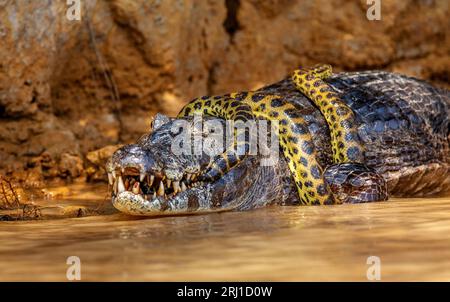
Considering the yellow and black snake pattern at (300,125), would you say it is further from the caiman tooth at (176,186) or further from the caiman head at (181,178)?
the caiman tooth at (176,186)

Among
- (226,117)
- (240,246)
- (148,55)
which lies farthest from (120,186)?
(148,55)

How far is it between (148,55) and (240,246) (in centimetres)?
550

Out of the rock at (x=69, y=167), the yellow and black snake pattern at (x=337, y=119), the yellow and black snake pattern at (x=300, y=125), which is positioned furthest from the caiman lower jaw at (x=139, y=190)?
the rock at (x=69, y=167)

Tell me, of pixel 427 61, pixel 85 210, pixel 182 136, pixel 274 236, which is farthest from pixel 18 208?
pixel 427 61

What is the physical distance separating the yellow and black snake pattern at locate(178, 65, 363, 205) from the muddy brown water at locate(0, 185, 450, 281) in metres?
0.82

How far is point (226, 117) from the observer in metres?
6.19

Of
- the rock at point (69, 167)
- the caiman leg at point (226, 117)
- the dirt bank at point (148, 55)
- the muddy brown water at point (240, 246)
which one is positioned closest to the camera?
the muddy brown water at point (240, 246)

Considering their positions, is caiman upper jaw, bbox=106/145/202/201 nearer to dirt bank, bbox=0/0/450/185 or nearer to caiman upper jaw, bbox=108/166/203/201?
caiman upper jaw, bbox=108/166/203/201

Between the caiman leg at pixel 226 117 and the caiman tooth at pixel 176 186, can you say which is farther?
the caiman leg at pixel 226 117

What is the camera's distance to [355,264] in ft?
9.98

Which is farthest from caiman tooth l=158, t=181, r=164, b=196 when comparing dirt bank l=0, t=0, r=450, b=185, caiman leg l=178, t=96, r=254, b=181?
dirt bank l=0, t=0, r=450, b=185

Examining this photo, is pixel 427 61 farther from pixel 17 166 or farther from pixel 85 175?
pixel 17 166

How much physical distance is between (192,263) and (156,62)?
19.3ft

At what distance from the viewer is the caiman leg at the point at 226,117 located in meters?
5.59
